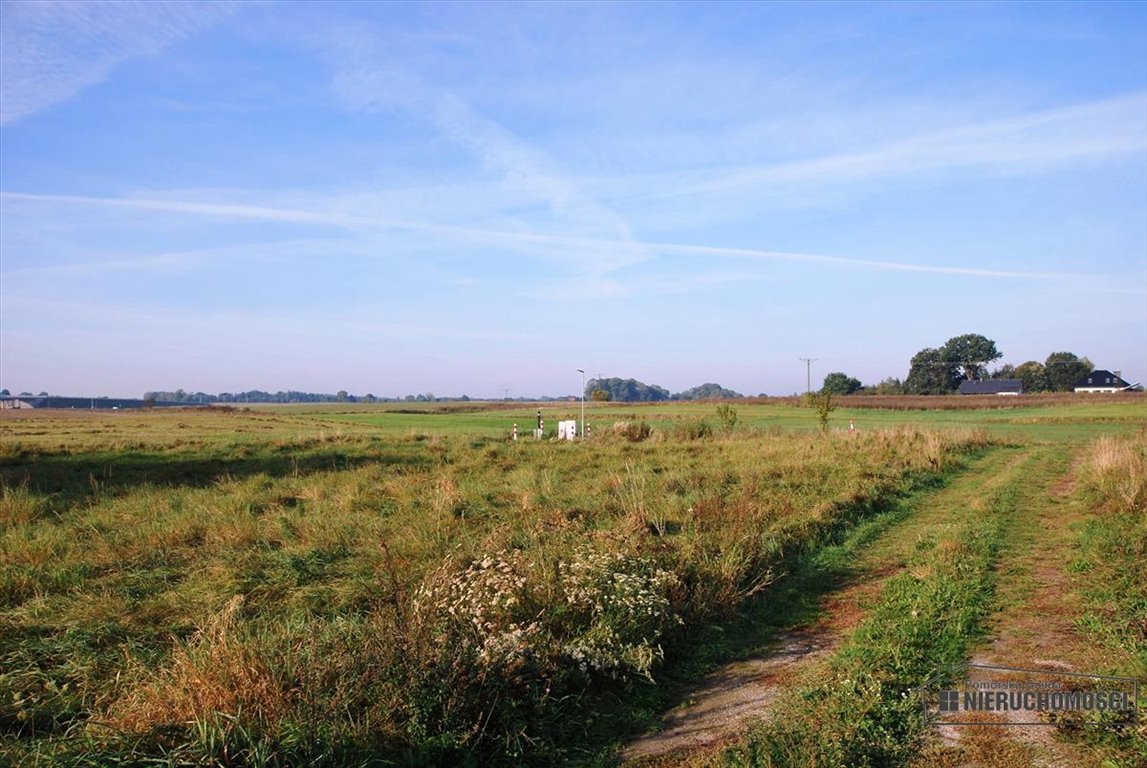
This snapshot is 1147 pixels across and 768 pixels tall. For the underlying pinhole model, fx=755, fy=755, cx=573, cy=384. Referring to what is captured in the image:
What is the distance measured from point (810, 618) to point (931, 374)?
418ft

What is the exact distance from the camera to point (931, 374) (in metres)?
121

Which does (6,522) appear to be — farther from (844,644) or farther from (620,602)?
(844,644)

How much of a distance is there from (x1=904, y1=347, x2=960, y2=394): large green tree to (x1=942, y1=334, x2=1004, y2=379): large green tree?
1277 millimetres

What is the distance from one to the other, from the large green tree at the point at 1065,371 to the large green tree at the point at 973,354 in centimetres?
814

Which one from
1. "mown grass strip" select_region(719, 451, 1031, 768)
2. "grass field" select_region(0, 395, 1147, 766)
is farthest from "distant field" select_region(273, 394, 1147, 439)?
"mown grass strip" select_region(719, 451, 1031, 768)

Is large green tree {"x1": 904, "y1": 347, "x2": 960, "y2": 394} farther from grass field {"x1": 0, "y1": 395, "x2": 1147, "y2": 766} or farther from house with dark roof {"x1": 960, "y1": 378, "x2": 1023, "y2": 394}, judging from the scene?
grass field {"x1": 0, "y1": 395, "x2": 1147, "y2": 766}

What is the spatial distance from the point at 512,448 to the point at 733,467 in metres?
9.56

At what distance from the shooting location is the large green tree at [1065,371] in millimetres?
114750

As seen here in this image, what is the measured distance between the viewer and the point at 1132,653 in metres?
5.05

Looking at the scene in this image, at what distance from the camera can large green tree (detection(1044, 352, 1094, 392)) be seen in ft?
376

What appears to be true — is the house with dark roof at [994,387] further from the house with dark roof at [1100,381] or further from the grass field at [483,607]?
the grass field at [483,607]

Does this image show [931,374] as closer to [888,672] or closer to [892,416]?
[892,416]

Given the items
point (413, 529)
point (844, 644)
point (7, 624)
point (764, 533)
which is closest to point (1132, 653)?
point (844, 644)

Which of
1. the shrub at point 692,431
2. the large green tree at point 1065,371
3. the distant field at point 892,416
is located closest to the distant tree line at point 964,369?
the large green tree at point 1065,371
